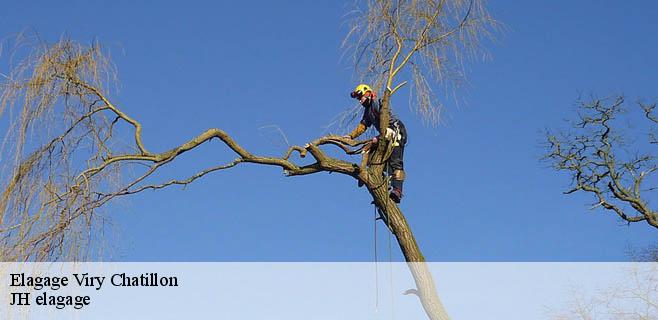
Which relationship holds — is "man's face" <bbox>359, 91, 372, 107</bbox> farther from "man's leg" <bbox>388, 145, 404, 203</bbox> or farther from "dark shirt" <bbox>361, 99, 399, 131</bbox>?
"man's leg" <bbox>388, 145, 404, 203</bbox>

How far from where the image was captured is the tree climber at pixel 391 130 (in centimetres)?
646

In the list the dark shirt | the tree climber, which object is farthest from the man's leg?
the dark shirt

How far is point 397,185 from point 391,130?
0.39 m

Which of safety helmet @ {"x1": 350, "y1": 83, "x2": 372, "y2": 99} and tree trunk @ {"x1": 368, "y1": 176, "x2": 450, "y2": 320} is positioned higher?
safety helmet @ {"x1": 350, "y1": 83, "x2": 372, "y2": 99}

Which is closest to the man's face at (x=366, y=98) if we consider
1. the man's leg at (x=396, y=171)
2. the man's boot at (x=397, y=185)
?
the man's leg at (x=396, y=171)

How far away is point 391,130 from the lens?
6.50m

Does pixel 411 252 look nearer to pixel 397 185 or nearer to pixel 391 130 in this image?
pixel 397 185

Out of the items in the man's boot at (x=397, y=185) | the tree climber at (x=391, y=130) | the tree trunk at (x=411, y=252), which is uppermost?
the tree climber at (x=391, y=130)

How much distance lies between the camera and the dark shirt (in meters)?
6.47

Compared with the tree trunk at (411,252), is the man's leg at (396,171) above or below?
above

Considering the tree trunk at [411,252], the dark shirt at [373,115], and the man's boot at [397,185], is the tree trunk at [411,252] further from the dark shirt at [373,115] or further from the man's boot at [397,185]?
the dark shirt at [373,115]

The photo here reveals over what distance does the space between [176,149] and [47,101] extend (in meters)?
0.94

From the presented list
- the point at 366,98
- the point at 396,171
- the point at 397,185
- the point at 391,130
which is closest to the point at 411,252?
the point at 397,185
